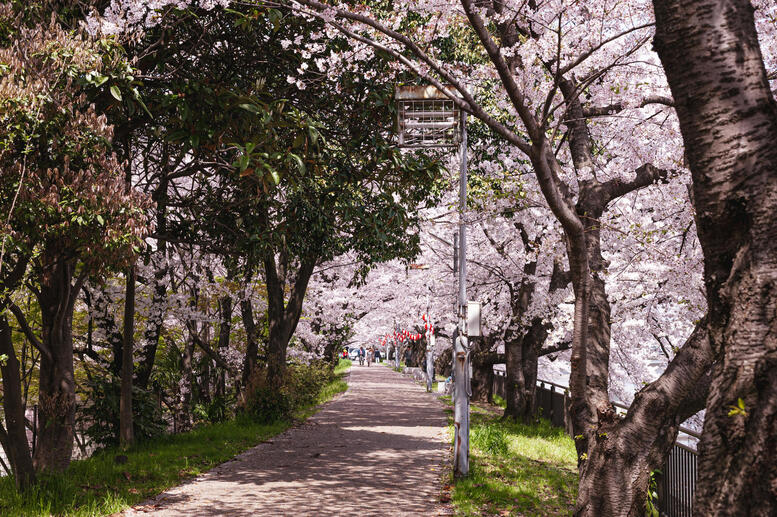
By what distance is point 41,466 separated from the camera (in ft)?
31.7

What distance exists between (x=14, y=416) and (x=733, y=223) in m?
8.51

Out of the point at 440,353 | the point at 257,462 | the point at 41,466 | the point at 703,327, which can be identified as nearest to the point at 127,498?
the point at 41,466

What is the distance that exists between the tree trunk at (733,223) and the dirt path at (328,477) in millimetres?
6107

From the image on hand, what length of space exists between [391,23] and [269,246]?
12.6 ft

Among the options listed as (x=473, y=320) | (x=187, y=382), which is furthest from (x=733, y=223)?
(x=187, y=382)

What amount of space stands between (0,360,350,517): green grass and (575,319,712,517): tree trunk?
524 centimetres

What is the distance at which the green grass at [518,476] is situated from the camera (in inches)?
366

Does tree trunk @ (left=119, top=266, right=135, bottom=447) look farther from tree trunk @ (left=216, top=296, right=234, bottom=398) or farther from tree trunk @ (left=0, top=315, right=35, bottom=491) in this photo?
tree trunk @ (left=216, top=296, right=234, bottom=398)

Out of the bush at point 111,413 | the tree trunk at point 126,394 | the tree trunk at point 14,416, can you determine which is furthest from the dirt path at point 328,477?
the bush at point 111,413

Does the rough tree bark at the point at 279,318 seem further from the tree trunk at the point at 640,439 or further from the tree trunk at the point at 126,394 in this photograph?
the tree trunk at the point at 640,439

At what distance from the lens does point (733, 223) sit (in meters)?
3.28

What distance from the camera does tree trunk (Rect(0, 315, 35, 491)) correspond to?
27.9ft

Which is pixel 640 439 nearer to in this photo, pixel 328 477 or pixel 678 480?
pixel 678 480

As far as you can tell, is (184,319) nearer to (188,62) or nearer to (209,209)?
(209,209)
